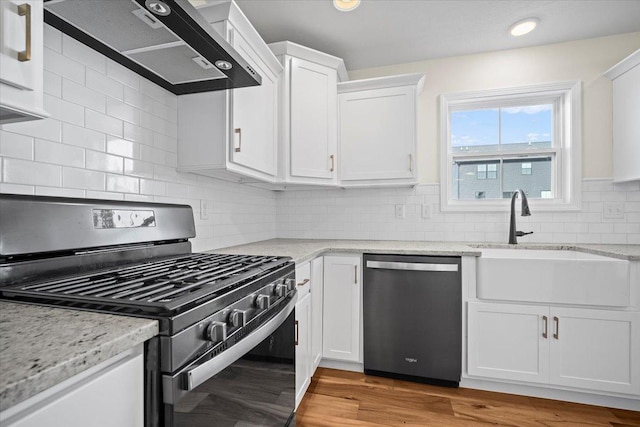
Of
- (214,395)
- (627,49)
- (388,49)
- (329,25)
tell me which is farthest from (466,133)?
(214,395)

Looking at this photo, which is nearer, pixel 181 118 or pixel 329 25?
pixel 181 118

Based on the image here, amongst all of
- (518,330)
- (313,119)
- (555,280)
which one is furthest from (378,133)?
(518,330)

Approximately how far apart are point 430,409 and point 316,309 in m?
0.87

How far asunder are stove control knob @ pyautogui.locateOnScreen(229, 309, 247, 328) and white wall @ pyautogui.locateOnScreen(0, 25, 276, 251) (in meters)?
0.81

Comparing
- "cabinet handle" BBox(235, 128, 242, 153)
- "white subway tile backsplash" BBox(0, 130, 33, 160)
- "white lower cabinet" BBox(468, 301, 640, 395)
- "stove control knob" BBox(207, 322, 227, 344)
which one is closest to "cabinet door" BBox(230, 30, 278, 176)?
"cabinet handle" BBox(235, 128, 242, 153)

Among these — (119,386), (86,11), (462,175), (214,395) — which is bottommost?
(214,395)

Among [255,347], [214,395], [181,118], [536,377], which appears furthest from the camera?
[536,377]

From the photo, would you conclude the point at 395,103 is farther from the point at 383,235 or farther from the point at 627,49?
the point at 627,49

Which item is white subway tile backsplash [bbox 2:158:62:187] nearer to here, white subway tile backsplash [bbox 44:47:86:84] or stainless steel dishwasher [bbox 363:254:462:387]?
white subway tile backsplash [bbox 44:47:86:84]

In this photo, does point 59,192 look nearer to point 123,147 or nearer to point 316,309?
point 123,147

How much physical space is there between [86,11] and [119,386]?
1.16m

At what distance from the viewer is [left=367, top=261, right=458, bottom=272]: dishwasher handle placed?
78.4 inches

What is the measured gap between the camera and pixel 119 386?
0.58m

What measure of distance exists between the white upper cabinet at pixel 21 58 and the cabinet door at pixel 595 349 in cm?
249
